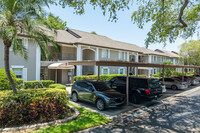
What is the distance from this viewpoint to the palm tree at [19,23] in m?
6.32

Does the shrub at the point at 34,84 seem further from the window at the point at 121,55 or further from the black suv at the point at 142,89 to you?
the window at the point at 121,55

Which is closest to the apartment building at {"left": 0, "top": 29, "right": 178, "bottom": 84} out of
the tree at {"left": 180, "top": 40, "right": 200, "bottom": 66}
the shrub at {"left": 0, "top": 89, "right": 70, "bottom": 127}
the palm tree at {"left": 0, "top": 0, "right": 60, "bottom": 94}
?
the palm tree at {"left": 0, "top": 0, "right": 60, "bottom": 94}

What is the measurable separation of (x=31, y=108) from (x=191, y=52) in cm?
3330

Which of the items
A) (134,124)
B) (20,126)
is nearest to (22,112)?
(20,126)

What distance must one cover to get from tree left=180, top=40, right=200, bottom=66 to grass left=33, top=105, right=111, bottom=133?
98.9 ft

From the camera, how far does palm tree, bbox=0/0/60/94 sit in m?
6.32

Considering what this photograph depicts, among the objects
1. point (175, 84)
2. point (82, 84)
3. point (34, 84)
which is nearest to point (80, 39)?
point (34, 84)

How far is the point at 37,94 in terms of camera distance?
6.82 metres

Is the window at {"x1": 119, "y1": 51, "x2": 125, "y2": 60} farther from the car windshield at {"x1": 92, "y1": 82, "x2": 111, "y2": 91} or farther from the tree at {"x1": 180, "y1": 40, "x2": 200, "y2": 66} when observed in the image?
the car windshield at {"x1": 92, "y1": 82, "x2": 111, "y2": 91}

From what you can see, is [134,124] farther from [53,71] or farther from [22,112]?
[53,71]

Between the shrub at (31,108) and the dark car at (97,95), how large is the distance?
212 cm

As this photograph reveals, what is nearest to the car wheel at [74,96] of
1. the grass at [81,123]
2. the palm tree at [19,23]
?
the grass at [81,123]

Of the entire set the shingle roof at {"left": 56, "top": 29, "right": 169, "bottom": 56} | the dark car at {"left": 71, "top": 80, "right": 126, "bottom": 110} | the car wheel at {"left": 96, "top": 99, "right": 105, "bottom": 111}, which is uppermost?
the shingle roof at {"left": 56, "top": 29, "right": 169, "bottom": 56}

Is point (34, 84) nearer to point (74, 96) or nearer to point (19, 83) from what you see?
point (19, 83)
